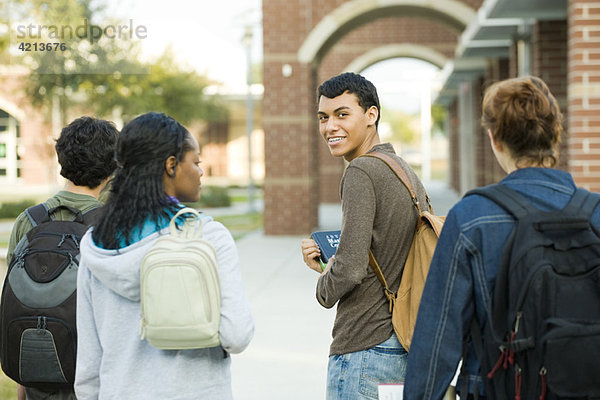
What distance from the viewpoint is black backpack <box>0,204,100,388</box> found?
10.1 feet

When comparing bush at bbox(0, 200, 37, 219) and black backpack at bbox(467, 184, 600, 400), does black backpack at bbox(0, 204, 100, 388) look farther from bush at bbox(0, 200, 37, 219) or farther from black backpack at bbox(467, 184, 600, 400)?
bush at bbox(0, 200, 37, 219)

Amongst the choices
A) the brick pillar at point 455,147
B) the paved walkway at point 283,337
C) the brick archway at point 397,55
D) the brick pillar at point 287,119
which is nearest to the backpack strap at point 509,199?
the paved walkway at point 283,337

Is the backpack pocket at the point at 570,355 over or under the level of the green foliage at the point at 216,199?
over

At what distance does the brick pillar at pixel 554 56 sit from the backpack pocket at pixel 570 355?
30.3 feet

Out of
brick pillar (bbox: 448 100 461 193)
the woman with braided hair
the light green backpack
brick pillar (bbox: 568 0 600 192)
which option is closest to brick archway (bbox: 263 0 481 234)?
brick pillar (bbox: 568 0 600 192)

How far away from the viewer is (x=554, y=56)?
36.0 ft

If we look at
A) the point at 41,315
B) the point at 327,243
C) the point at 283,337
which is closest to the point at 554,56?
the point at 283,337

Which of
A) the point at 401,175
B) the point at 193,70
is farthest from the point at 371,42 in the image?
the point at 401,175

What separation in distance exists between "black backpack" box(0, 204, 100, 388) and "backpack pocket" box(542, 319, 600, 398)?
69.6 inches

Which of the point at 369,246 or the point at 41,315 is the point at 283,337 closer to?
the point at 41,315

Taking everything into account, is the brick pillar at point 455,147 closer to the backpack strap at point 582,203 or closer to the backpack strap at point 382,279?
the backpack strap at point 382,279

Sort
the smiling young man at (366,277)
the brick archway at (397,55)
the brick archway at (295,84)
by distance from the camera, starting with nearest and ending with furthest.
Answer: the smiling young man at (366,277)
the brick archway at (295,84)
the brick archway at (397,55)

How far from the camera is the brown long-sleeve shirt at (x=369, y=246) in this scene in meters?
2.80

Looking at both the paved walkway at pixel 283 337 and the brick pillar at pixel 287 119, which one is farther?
the brick pillar at pixel 287 119
